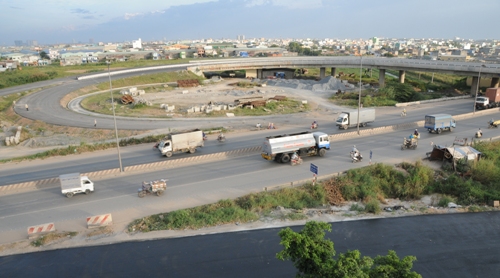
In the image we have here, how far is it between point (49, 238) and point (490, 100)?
60.1 meters

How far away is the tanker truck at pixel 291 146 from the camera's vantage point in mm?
28828

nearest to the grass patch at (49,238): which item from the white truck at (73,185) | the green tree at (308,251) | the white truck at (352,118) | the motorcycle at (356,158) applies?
the white truck at (73,185)

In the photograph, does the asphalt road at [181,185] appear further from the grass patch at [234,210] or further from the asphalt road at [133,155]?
the grass patch at [234,210]

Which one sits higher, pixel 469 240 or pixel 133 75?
pixel 133 75

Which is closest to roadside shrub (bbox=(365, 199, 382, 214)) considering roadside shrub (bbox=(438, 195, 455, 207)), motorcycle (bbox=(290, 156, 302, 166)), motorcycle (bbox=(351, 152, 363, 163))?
roadside shrub (bbox=(438, 195, 455, 207))

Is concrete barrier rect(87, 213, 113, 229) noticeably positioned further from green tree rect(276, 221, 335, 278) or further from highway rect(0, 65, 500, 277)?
green tree rect(276, 221, 335, 278)

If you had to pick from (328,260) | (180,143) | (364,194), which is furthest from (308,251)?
(180,143)

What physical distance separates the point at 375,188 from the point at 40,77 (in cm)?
8719

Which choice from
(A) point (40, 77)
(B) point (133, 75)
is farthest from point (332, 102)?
(A) point (40, 77)

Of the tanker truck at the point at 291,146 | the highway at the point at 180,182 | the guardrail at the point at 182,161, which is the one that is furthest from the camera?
the tanker truck at the point at 291,146

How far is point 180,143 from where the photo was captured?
32.2m

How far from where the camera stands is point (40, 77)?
3334 inches

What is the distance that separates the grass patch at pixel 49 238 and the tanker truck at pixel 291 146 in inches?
615

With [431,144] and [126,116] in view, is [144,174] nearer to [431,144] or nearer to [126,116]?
[126,116]
